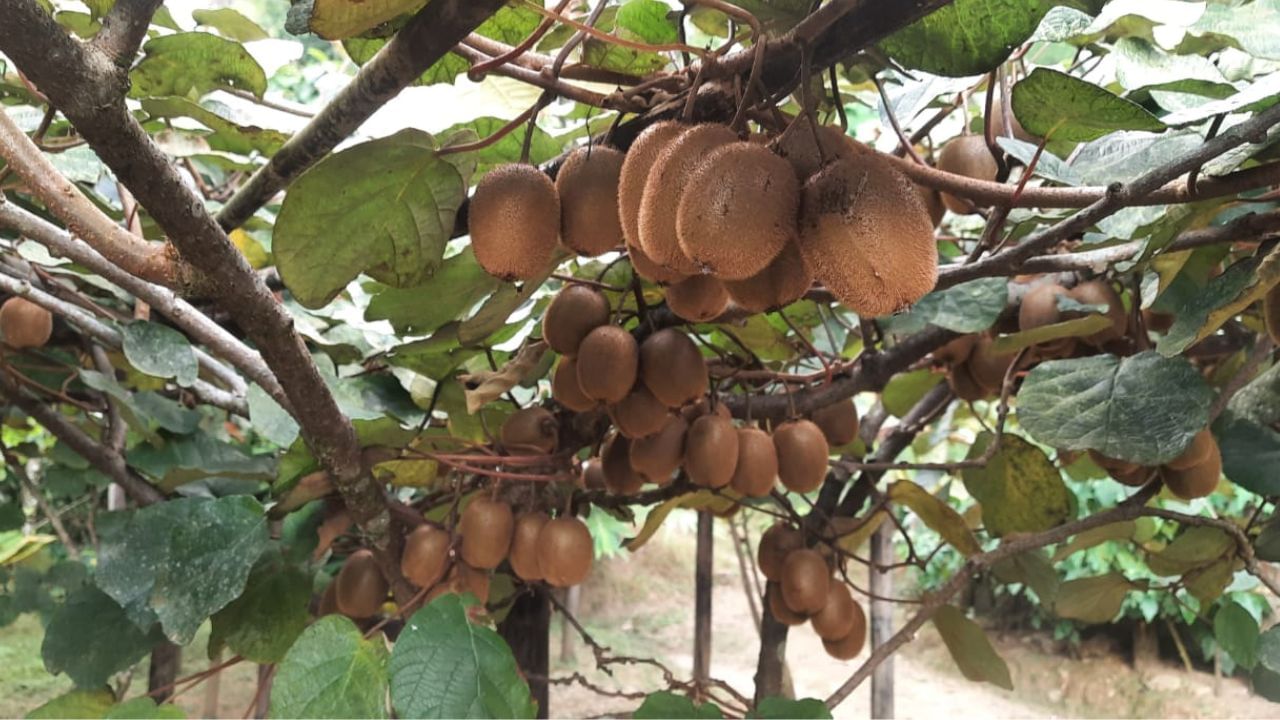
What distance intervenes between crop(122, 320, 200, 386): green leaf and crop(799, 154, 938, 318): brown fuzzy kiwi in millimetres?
847

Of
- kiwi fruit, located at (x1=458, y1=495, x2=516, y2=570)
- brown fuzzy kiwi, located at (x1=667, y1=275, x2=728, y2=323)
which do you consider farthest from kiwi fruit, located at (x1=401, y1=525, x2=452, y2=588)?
brown fuzzy kiwi, located at (x1=667, y1=275, x2=728, y2=323)

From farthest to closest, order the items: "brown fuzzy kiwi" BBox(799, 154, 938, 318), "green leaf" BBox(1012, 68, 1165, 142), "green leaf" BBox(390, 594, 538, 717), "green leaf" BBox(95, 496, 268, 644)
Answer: "green leaf" BBox(95, 496, 268, 644) → "green leaf" BBox(390, 594, 538, 717) → "green leaf" BBox(1012, 68, 1165, 142) → "brown fuzzy kiwi" BBox(799, 154, 938, 318)

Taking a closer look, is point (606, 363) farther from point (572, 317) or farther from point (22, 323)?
point (22, 323)

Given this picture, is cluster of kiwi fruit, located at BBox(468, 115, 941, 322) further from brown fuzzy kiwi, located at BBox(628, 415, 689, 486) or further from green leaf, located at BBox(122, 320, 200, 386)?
green leaf, located at BBox(122, 320, 200, 386)

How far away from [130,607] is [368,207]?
0.66 metres

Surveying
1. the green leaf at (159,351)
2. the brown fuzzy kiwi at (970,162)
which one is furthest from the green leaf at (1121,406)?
the green leaf at (159,351)

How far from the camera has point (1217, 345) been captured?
118cm

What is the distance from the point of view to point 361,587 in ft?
3.50

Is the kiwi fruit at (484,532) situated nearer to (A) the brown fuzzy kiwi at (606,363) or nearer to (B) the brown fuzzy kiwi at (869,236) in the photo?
(A) the brown fuzzy kiwi at (606,363)

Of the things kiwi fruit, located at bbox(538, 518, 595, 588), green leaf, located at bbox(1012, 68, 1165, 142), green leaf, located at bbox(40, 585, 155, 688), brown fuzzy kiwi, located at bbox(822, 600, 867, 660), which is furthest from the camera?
brown fuzzy kiwi, located at bbox(822, 600, 867, 660)

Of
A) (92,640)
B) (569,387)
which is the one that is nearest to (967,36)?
(569,387)

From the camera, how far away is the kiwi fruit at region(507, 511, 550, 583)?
1.03 m

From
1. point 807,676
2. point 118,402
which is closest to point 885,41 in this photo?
point 118,402

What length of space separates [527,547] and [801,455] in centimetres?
35
